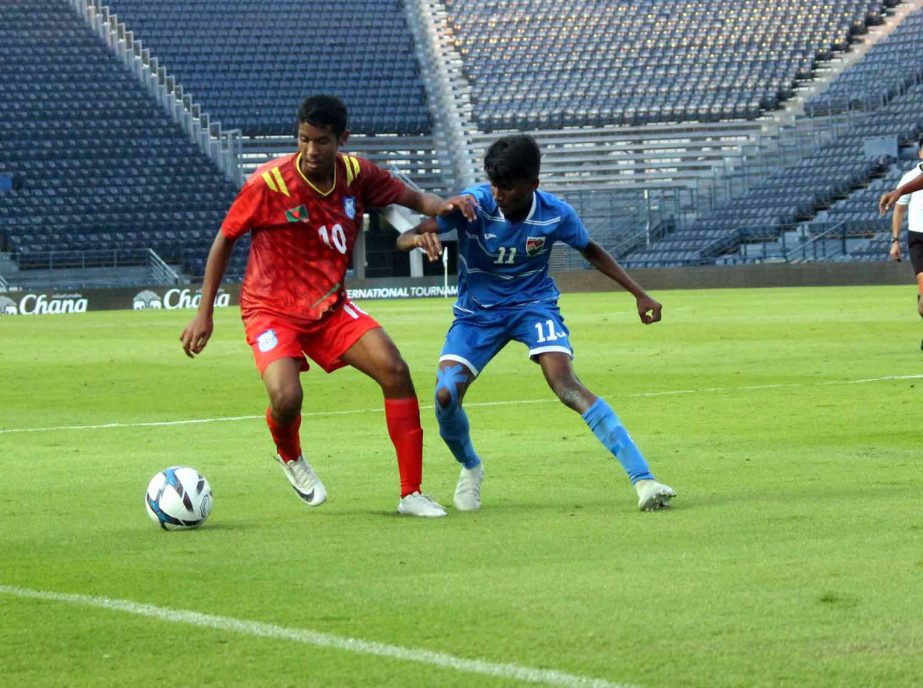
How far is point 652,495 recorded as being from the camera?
7.10 metres

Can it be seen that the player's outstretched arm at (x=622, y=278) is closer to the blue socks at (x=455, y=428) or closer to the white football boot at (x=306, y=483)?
the blue socks at (x=455, y=428)

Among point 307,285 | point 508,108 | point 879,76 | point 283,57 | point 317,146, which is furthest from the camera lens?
point 283,57

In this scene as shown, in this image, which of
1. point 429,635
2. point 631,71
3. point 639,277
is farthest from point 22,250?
point 429,635

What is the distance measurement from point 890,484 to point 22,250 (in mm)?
39310

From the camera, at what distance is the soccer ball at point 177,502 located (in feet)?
22.8

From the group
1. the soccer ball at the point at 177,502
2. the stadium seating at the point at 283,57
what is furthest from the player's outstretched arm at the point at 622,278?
the stadium seating at the point at 283,57

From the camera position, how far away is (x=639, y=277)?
4438cm

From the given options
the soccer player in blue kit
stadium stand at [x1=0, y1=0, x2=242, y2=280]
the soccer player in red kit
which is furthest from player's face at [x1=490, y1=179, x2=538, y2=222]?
stadium stand at [x1=0, y1=0, x2=242, y2=280]

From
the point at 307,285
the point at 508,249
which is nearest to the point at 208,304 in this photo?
the point at 307,285

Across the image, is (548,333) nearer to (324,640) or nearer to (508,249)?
(508,249)

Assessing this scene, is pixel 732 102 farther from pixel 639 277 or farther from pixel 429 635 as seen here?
pixel 429 635

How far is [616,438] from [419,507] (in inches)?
37.0

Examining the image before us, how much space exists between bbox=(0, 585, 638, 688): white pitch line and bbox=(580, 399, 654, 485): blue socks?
9.14ft

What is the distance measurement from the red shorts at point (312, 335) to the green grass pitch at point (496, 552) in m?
0.71
